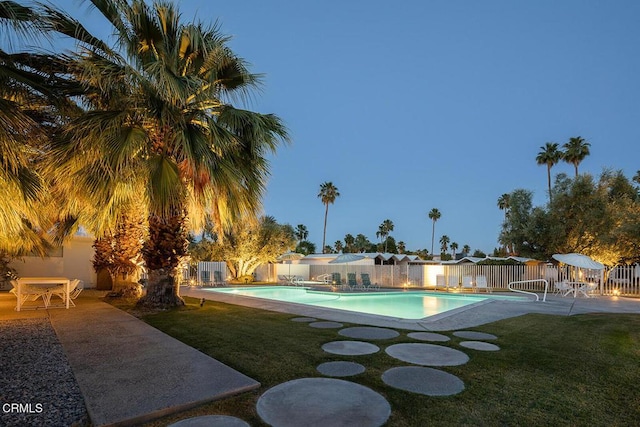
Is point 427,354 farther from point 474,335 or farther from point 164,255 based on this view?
point 164,255

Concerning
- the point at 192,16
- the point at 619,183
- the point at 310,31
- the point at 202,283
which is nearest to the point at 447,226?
the point at 310,31

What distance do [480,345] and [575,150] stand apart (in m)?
34.9

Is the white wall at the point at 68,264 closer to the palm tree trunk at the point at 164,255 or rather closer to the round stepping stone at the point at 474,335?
the palm tree trunk at the point at 164,255

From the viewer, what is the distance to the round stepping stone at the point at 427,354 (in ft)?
15.9

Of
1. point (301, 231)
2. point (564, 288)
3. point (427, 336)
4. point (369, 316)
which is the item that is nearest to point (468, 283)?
point (564, 288)

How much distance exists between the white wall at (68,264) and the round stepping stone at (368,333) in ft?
51.1

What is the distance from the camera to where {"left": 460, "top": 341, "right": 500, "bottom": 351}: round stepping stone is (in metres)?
5.61

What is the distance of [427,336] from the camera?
6477 millimetres

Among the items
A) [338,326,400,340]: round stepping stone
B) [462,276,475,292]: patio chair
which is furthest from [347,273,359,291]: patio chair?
[338,326,400,340]: round stepping stone

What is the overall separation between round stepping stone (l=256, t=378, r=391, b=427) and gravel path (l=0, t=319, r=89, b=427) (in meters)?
1.66

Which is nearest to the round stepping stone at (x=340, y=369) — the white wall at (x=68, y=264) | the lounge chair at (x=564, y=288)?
the lounge chair at (x=564, y=288)

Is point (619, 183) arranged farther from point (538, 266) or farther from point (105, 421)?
point (105, 421)

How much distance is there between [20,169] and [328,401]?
4971mm

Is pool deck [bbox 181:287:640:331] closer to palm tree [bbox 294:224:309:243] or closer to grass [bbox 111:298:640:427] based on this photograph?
grass [bbox 111:298:640:427]
